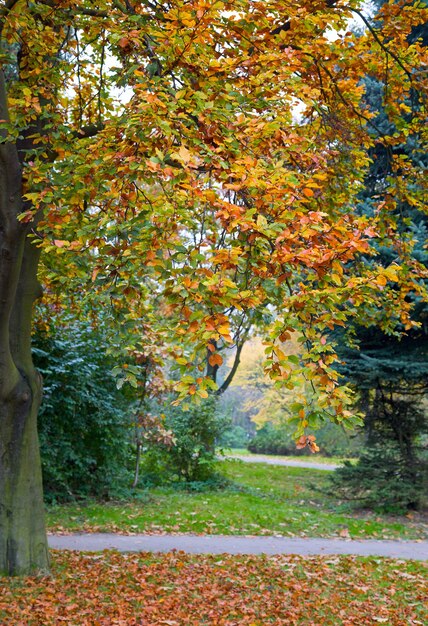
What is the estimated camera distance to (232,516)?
10117 millimetres

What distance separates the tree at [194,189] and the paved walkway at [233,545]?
1.97 m

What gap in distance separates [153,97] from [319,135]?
374 centimetres

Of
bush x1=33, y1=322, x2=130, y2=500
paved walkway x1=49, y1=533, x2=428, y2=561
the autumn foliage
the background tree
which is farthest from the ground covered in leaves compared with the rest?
the background tree

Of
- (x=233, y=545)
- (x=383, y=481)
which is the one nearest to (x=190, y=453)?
(x=383, y=481)

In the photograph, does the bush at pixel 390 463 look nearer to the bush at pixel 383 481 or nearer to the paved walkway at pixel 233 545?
the bush at pixel 383 481

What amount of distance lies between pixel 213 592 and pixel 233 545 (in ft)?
7.78

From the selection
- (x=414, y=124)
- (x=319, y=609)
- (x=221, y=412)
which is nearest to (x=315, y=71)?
(x=414, y=124)

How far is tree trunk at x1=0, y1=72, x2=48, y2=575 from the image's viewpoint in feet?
19.2

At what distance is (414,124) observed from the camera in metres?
7.37

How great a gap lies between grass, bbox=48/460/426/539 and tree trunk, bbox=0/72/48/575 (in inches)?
111

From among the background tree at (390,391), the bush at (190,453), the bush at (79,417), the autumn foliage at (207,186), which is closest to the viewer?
the autumn foliage at (207,186)

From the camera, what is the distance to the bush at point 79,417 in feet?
35.0

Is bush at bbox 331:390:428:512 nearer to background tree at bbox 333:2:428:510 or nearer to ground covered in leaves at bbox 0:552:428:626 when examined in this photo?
background tree at bbox 333:2:428:510

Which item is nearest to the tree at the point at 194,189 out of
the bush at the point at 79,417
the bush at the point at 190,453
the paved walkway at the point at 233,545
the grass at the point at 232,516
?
the paved walkway at the point at 233,545
